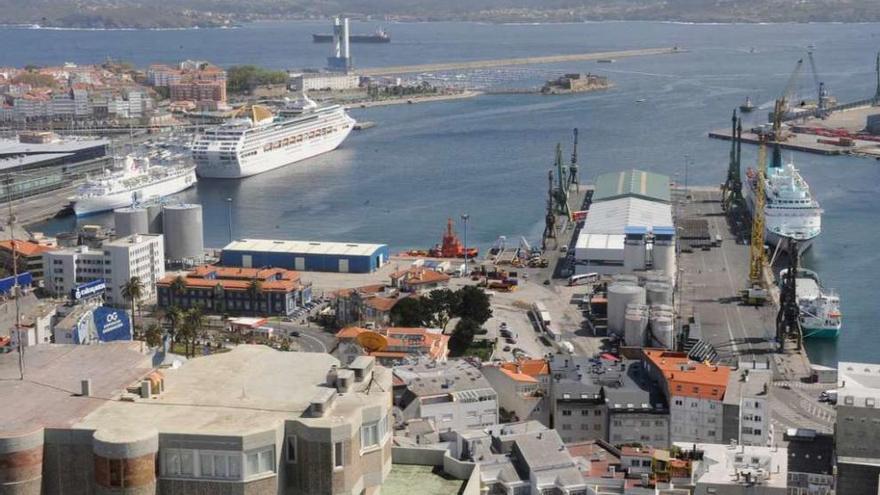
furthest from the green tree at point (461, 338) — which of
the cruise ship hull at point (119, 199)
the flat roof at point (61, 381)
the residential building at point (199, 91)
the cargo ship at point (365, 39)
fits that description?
the cargo ship at point (365, 39)

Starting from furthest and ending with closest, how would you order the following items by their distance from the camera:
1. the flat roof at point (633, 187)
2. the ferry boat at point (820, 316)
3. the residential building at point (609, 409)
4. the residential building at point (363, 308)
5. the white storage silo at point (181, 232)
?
the flat roof at point (633, 187) < the white storage silo at point (181, 232) < the ferry boat at point (820, 316) < the residential building at point (363, 308) < the residential building at point (609, 409)

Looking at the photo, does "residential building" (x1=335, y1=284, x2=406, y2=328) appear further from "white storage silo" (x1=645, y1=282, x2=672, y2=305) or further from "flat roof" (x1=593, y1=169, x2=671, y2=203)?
"flat roof" (x1=593, y1=169, x2=671, y2=203)

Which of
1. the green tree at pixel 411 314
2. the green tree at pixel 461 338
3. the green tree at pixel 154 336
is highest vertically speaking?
the green tree at pixel 154 336

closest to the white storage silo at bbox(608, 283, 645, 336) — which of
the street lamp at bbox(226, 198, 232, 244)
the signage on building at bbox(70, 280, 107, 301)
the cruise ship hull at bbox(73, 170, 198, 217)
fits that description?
the signage on building at bbox(70, 280, 107, 301)

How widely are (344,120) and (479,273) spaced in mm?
12124

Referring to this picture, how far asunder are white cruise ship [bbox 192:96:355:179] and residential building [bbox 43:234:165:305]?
29.0 ft

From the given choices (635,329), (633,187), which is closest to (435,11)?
(633,187)

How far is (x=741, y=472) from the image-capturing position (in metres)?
6.16

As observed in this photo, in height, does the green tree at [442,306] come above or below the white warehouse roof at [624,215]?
below

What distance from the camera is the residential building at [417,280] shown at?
41.6 ft

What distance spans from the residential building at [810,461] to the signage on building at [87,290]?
266 inches

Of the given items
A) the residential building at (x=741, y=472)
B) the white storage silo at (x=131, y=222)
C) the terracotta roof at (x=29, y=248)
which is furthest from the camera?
the white storage silo at (x=131, y=222)

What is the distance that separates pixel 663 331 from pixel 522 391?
2465 millimetres

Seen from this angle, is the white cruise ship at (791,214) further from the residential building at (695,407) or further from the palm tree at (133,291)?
the palm tree at (133,291)
